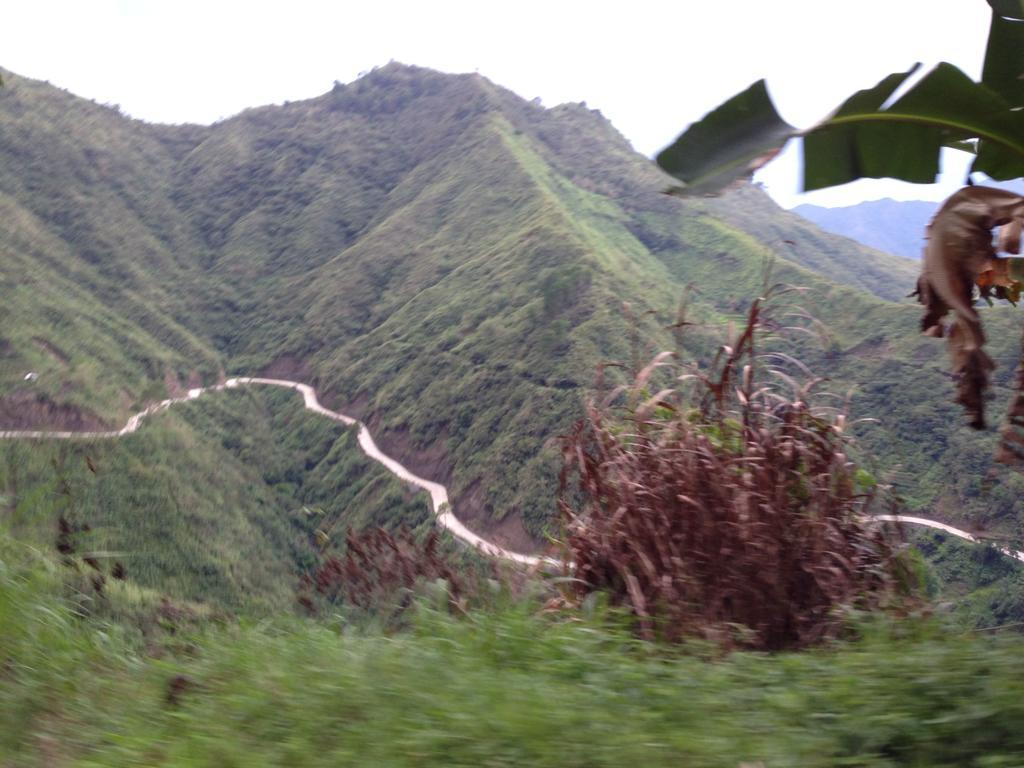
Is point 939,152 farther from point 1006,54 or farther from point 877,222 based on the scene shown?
point 877,222

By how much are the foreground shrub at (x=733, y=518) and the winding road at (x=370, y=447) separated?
26 cm

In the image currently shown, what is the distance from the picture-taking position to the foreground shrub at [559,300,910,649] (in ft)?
9.93

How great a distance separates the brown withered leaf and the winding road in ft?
1.94

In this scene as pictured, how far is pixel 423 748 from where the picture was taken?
191 cm

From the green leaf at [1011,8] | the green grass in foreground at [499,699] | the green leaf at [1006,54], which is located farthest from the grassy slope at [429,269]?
the green grass in foreground at [499,699]

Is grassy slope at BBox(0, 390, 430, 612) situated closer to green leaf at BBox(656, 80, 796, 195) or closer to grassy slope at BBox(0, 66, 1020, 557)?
grassy slope at BBox(0, 66, 1020, 557)

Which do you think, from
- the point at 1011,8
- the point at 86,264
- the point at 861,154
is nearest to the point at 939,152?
the point at 861,154

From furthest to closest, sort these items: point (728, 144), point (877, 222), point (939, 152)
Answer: point (877, 222)
point (939, 152)
point (728, 144)

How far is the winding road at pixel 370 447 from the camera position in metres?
3.92

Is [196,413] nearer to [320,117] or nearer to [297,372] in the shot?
[297,372]

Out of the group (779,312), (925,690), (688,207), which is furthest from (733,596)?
(688,207)

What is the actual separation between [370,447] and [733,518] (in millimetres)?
25572

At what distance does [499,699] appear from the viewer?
2.06 m

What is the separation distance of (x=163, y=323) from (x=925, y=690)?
1734 inches
